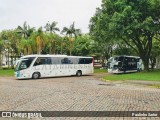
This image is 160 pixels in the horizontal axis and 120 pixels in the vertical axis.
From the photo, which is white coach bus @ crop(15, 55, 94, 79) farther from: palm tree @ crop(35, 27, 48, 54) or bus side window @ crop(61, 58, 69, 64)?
palm tree @ crop(35, 27, 48, 54)

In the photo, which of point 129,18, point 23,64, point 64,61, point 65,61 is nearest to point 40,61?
point 23,64

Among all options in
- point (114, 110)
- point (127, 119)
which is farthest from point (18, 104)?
point (127, 119)

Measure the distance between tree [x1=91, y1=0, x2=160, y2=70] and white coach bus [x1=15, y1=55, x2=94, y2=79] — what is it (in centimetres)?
501

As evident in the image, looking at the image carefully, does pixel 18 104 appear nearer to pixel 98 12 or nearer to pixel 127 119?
pixel 127 119

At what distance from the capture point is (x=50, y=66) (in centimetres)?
3594

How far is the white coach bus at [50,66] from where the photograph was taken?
109ft

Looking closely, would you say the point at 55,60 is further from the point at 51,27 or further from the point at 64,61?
the point at 51,27

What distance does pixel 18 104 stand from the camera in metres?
12.7

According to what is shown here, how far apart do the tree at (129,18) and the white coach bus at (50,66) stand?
5010 millimetres

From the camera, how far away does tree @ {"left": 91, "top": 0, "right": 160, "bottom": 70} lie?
118ft

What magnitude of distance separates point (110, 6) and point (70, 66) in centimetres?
916

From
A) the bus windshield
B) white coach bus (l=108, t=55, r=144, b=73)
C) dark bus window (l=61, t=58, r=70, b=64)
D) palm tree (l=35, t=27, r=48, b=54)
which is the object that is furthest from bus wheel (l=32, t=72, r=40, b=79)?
palm tree (l=35, t=27, r=48, b=54)

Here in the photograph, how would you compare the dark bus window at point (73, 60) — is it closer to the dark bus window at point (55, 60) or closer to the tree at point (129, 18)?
the dark bus window at point (55, 60)

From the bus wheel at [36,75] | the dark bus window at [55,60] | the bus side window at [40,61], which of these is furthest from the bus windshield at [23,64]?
the dark bus window at [55,60]
